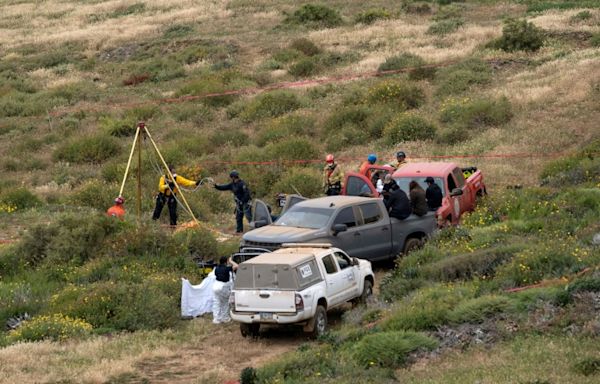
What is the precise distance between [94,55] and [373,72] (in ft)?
64.0

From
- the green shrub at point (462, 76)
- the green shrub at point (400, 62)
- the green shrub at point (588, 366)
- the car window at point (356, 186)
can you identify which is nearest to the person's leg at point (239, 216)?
the car window at point (356, 186)

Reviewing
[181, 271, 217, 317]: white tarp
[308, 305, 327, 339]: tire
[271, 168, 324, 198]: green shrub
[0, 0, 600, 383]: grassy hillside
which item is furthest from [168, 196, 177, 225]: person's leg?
[308, 305, 327, 339]: tire

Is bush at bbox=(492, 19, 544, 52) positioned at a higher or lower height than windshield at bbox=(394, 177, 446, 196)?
lower

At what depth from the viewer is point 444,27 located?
48938 mm

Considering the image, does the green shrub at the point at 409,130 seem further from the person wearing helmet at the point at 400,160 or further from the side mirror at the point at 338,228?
the side mirror at the point at 338,228

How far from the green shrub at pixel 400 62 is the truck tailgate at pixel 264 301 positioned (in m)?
25.9

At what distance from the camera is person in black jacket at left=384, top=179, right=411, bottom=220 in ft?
68.0

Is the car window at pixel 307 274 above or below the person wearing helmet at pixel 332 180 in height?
above

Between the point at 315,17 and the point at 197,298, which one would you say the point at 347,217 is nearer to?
the point at 197,298

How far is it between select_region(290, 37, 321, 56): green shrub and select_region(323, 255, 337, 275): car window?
30.8 m

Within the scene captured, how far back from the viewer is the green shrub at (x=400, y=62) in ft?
134

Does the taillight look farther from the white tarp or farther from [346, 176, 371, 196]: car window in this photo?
[346, 176, 371, 196]: car window

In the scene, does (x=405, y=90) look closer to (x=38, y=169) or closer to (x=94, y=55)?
(x=38, y=169)

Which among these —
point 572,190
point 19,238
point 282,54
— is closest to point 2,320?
point 19,238
